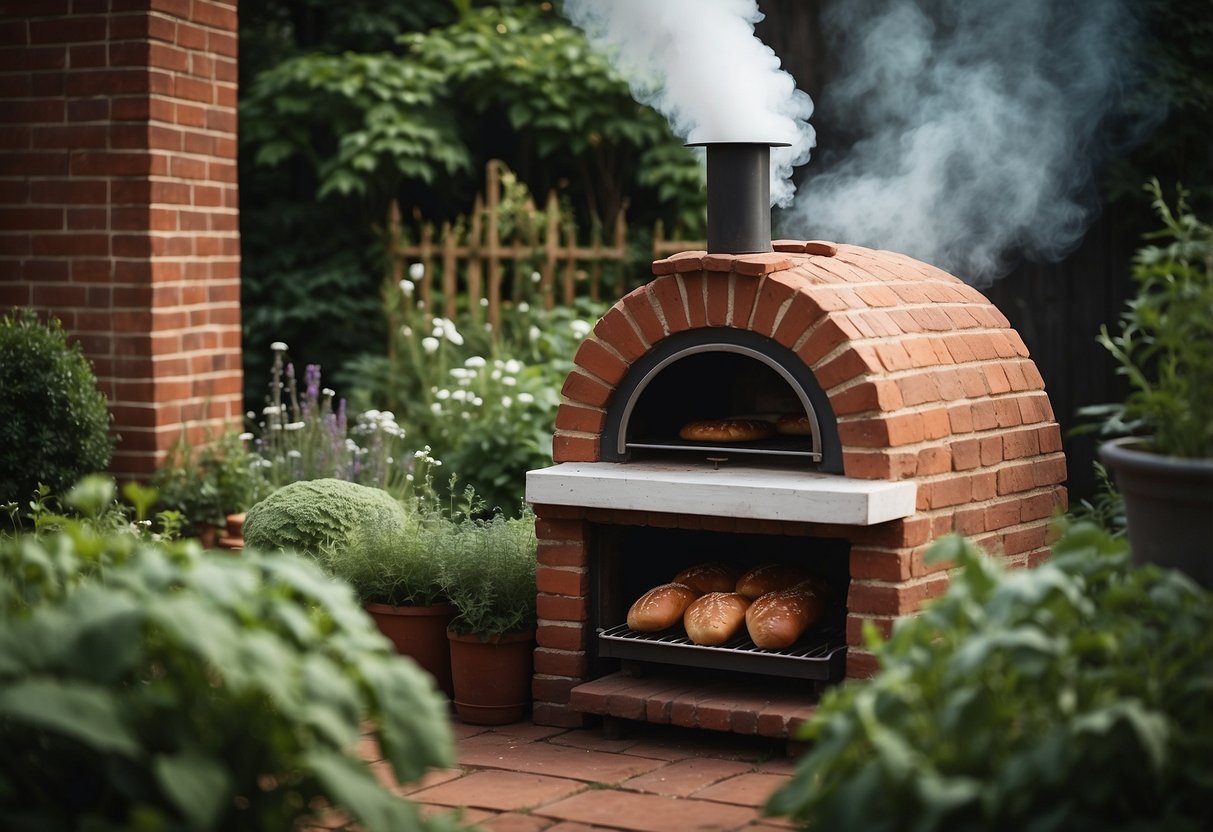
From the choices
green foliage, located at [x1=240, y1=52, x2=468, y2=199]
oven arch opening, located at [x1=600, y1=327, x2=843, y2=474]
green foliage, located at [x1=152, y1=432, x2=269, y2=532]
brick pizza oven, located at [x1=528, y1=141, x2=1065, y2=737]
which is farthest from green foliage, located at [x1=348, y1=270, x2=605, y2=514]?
brick pizza oven, located at [x1=528, y1=141, x2=1065, y2=737]

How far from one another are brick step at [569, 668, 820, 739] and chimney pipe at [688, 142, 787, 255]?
1.24 meters

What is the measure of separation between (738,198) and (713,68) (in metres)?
0.50

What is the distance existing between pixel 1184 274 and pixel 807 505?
116 cm

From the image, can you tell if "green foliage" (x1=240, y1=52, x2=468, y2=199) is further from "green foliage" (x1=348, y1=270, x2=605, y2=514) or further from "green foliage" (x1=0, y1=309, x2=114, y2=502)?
"green foliage" (x1=0, y1=309, x2=114, y2=502)

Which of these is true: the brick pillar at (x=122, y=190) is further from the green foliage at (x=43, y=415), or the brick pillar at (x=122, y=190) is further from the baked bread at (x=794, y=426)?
the baked bread at (x=794, y=426)

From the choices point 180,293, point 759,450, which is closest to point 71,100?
point 180,293

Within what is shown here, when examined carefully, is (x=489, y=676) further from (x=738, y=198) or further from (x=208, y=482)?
(x=208, y=482)

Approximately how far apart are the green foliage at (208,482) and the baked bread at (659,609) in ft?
7.93

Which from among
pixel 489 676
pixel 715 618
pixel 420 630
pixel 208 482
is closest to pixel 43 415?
pixel 208 482

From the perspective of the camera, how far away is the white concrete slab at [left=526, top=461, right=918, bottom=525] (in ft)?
12.3

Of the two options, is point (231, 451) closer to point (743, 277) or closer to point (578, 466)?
point (578, 466)

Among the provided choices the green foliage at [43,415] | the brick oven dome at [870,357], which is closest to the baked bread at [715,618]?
the brick oven dome at [870,357]

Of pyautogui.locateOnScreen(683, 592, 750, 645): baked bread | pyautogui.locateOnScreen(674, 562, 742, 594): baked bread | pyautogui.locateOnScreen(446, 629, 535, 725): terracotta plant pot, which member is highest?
pyautogui.locateOnScreen(674, 562, 742, 594): baked bread

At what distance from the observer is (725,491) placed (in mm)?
3902
